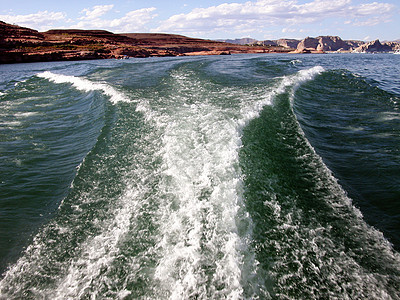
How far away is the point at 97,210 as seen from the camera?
17.3 ft

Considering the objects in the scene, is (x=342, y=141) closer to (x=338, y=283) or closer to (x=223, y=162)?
(x=223, y=162)

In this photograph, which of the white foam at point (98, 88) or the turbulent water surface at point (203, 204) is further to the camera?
the white foam at point (98, 88)

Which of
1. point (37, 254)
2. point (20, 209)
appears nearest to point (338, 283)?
point (37, 254)

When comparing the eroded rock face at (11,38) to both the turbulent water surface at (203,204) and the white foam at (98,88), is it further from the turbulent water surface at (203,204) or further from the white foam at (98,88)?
the turbulent water surface at (203,204)

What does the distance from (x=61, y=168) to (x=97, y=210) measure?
3152 millimetres

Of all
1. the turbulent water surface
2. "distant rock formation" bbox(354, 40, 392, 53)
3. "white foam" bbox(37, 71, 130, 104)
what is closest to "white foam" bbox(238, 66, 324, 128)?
the turbulent water surface

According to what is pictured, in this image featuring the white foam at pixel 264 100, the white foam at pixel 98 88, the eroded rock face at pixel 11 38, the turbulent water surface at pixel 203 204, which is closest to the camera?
the turbulent water surface at pixel 203 204

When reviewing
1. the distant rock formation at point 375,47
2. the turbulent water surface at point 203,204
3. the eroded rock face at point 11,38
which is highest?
the distant rock formation at point 375,47

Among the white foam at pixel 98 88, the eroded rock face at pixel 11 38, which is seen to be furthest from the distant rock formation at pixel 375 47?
the white foam at pixel 98 88

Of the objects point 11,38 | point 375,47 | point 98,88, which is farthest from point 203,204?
point 375,47

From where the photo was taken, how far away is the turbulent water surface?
3.66 metres

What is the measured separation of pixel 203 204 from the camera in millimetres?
5090

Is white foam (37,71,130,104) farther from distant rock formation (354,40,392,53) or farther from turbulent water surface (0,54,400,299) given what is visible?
distant rock formation (354,40,392,53)

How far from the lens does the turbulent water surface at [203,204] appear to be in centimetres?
366
